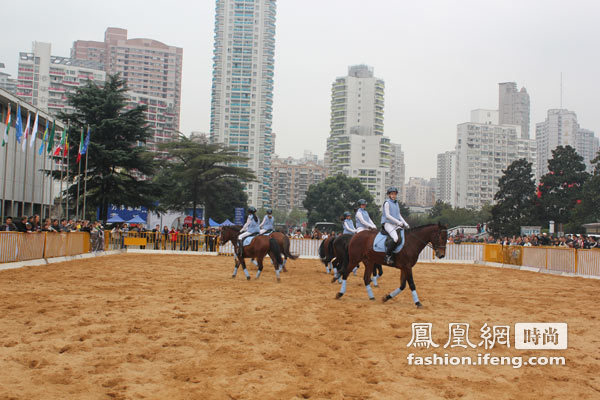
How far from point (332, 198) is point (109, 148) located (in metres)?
50.4

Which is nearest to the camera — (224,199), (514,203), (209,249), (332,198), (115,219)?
(209,249)

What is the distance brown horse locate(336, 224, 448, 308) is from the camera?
Result: 11.2 metres

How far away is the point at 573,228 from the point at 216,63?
119903 mm

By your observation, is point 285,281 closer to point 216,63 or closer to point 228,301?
point 228,301

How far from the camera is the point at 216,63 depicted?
490 feet

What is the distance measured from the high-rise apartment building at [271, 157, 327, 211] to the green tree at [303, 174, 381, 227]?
326ft

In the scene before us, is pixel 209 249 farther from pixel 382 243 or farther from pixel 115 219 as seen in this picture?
pixel 382 243

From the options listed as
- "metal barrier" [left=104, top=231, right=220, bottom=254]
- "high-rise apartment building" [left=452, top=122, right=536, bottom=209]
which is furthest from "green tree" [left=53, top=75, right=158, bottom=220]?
"high-rise apartment building" [left=452, top=122, right=536, bottom=209]

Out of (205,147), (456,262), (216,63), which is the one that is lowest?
(456,262)

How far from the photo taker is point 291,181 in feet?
628

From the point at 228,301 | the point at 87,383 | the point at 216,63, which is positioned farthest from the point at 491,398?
the point at 216,63

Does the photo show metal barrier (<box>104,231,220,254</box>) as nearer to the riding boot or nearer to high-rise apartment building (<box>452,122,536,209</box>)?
the riding boot

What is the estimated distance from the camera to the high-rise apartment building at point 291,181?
7421 inches

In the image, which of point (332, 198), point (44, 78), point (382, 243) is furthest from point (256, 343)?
point (44, 78)
